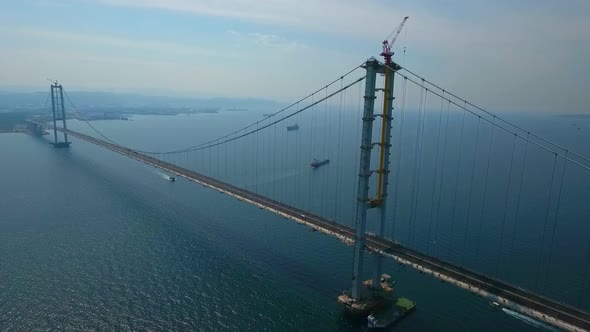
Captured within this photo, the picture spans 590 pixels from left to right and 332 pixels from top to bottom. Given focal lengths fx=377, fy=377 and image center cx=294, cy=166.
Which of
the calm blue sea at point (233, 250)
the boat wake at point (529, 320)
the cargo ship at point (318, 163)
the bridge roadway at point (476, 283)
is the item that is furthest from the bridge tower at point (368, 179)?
the cargo ship at point (318, 163)

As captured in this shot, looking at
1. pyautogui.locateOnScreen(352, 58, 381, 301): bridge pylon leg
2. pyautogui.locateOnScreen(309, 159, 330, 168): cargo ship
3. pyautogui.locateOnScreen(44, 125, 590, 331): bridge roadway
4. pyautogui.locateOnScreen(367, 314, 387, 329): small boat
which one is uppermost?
pyautogui.locateOnScreen(352, 58, 381, 301): bridge pylon leg

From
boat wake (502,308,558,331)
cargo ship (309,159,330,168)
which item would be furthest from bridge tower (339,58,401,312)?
cargo ship (309,159,330,168)

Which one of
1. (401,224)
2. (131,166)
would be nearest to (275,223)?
(401,224)

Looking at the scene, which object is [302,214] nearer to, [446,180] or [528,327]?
[528,327]

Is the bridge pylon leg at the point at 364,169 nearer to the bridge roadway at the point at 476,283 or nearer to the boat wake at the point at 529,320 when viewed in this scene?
the bridge roadway at the point at 476,283

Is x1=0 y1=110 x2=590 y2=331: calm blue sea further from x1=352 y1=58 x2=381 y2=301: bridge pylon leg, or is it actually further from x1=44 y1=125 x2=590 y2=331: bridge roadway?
x1=44 y1=125 x2=590 y2=331: bridge roadway
